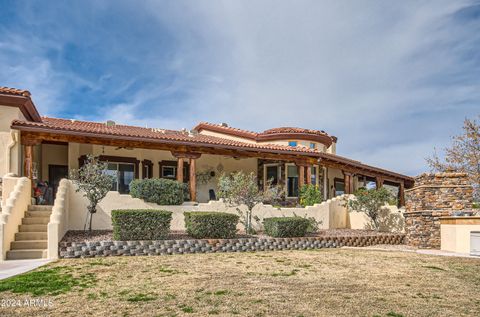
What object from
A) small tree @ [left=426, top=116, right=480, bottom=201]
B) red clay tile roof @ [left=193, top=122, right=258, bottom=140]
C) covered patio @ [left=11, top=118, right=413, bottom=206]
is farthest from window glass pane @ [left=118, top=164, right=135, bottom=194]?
small tree @ [left=426, top=116, right=480, bottom=201]

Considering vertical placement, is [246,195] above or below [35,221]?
above

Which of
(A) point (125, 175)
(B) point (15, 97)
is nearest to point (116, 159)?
(A) point (125, 175)

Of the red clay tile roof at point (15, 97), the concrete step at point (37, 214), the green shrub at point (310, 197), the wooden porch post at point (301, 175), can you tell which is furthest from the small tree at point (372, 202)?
the red clay tile roof at point (15, 97)

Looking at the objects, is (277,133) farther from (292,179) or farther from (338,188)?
(338,188)

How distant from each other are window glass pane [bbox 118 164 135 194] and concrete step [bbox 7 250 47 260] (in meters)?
8.95

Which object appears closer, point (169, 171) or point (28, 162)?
point (28, 162)

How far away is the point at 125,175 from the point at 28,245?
8.95 m

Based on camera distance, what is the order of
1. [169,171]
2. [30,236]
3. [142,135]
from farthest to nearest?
1. [169,171]
2. [142,135]
3. [30,236]

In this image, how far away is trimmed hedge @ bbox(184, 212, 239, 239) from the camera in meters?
13.0

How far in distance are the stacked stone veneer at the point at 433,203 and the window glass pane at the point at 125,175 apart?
43.5ft

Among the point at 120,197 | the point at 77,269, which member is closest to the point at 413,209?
the point at 120,197

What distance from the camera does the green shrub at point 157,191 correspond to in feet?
48.6

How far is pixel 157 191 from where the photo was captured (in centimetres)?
1498

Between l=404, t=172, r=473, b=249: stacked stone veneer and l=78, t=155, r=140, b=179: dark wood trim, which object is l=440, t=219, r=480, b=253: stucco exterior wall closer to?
l=404, t=172, r=473, b=249: stacked stone veneer
